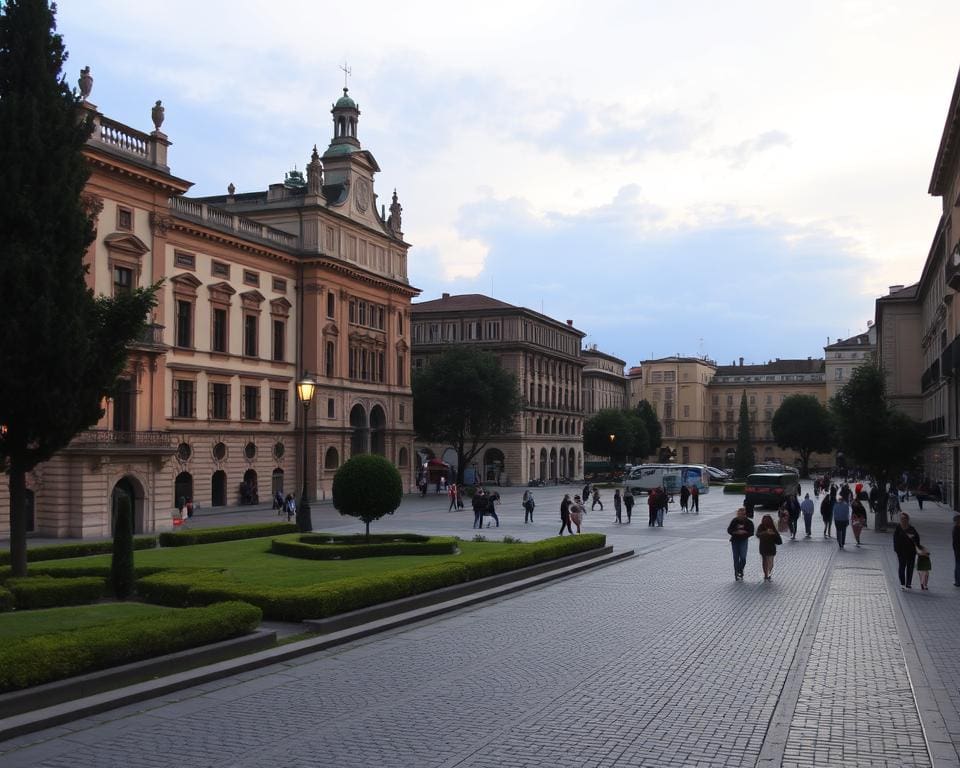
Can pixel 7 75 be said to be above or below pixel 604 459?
above

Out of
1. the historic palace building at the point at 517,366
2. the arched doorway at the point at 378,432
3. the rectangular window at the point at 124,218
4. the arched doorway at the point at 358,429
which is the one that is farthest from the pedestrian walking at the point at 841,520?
the historic palace building at the point at 517,366

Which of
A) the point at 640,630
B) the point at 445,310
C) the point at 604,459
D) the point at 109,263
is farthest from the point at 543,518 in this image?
the point at 604,459

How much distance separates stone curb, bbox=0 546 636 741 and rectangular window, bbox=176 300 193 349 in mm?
32627

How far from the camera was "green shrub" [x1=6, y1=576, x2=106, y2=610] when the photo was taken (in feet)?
53.9

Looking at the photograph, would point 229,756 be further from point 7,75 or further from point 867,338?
point 867,338

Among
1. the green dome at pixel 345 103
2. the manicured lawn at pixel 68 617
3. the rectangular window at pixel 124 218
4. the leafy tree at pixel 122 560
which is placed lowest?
the manicured lawn at pixel 68 617

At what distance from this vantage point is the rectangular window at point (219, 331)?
2064 inches

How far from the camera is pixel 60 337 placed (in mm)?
18266

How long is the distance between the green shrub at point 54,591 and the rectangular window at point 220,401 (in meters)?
35.2

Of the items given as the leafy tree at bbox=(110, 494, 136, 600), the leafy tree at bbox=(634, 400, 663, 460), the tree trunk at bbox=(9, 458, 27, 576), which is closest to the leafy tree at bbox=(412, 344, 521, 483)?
the tree trunk at bbox=(9, 458, 27, 576)

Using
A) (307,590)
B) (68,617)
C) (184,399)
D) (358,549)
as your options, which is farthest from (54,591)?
(184,399)

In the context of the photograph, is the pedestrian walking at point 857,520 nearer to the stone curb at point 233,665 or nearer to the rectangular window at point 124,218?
the stone curb at point 233,665

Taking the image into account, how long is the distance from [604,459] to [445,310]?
125ft

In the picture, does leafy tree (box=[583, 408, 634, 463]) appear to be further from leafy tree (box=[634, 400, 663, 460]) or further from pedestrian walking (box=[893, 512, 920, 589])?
pedestrian walking (box=[893, 512, 920, 589])
